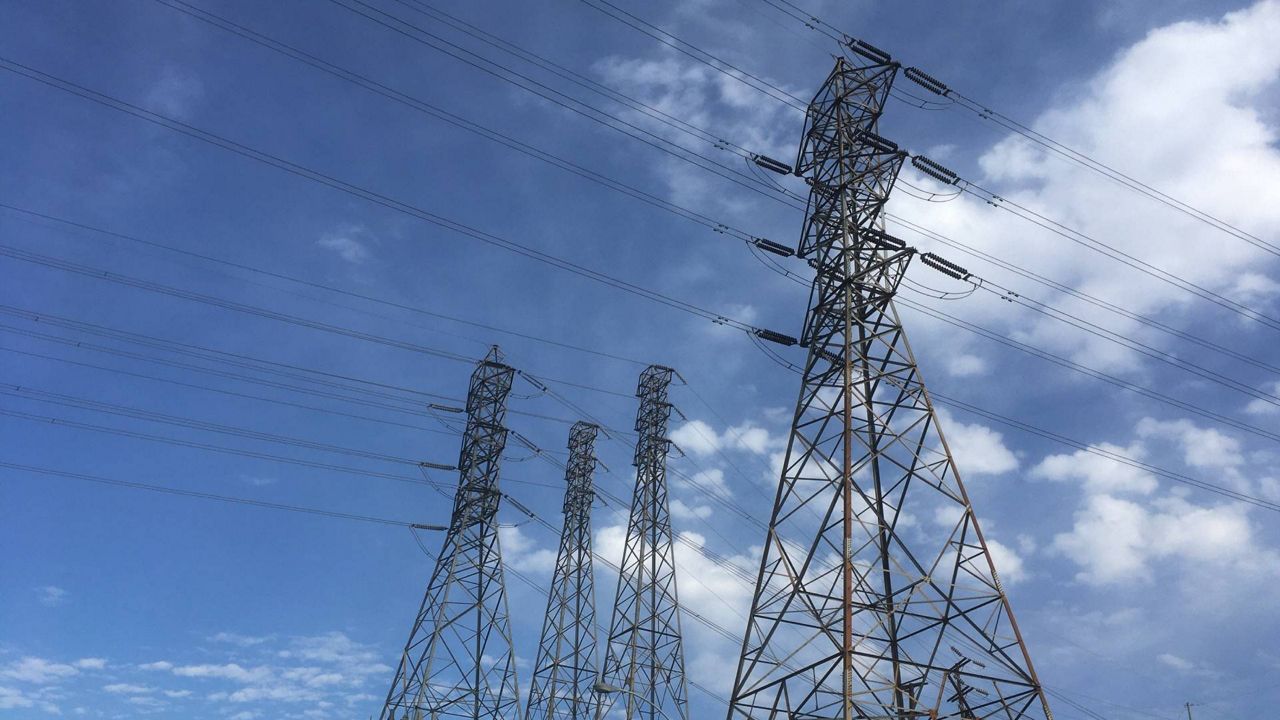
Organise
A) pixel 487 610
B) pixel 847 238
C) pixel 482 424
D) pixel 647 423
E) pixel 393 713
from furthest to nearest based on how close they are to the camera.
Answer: pixel 647 423 < pixel 482 424 < pixel 487 610 < pixel 393 713 < pixel 847 238

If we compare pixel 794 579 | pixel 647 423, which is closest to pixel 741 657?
pixel 794 579

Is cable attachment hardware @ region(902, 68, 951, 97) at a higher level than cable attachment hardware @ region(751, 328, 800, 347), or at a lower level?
higher

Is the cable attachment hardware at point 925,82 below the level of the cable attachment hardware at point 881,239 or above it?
above

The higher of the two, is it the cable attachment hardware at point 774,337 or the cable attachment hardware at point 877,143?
the cable attachment hardware at point 877,143

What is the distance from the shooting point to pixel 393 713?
112 feet

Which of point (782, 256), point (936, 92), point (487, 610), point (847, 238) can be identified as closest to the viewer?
point (847, 238)

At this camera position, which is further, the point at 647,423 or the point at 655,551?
the point at 647,423

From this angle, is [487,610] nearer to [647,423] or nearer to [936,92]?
[647,423]

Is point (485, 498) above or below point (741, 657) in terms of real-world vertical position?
above

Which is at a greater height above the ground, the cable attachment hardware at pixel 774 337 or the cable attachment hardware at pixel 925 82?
the cable attachment hardware at pixel 925 82

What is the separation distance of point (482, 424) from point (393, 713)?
41.3ft

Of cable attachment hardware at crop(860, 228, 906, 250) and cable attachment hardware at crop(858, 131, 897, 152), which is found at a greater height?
cable attachment hardware at crop(858, 131, 897, 152)

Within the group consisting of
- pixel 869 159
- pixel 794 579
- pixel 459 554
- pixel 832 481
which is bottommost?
pixel 794 579

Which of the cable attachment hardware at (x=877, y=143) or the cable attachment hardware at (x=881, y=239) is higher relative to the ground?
the cable attachment hardware at (x=877, y=143)
